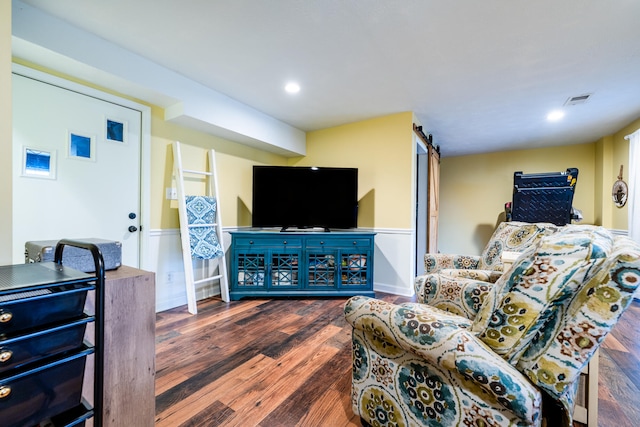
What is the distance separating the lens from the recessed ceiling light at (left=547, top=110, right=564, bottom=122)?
10.1 feet

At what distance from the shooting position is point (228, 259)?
3.29m

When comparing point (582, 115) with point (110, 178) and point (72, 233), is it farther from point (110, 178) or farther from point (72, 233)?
point (72, 233)

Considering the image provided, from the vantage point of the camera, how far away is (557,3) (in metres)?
1.54

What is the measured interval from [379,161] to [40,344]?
129 inches

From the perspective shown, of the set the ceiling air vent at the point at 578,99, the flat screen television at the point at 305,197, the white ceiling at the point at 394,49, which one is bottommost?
the flat screen television at the point at 305,197

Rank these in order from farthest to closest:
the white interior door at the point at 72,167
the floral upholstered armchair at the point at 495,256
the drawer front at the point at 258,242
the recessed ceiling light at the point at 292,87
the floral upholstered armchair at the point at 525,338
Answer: the drawer front at the point at 258,242 → the recessed ceiling light at the point at 292,87 → the floral upholstered armchair at the point at 495,256 → the white interior door at the point at 72,167 → the floral upholstered armchair at the point at 525,338

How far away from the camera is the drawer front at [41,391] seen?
0.63 m

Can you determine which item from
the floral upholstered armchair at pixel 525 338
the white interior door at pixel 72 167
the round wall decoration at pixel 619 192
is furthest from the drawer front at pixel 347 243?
Result: the round wall decoration at pixel 619 192

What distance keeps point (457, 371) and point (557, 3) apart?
209cm

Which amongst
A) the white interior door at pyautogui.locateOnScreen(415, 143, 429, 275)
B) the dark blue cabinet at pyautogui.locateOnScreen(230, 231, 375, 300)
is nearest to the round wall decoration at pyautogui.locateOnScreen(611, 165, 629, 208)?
the white interior door at pyautogui.locateOnScreen(415, 143, 429, 275)

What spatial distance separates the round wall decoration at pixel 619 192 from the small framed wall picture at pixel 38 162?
6095 millimetres

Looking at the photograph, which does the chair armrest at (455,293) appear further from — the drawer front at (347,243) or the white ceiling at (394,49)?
the white ceiling at (394,49)

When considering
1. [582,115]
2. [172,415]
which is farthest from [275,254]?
[582,115]

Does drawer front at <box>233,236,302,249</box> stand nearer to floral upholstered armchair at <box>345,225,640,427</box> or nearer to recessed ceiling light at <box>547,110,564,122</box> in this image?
floral upholstered armchair at <box>345,225,640,427</box>
